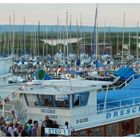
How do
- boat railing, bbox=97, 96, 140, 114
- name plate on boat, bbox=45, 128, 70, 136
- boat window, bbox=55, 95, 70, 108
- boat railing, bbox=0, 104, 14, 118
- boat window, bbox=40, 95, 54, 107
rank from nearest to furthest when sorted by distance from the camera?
1. name plate on boat, bbox=45, 128, 70, 136
2. boat window, bbox=55, 95, 70, 108
3. boat window, bbox=40, 95, 54, 107
4. boat railing, bbox=0, 104, 14, 118
5. boat railing, bbox=97, 96, 140, 114

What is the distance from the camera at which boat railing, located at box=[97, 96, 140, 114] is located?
60.2ft

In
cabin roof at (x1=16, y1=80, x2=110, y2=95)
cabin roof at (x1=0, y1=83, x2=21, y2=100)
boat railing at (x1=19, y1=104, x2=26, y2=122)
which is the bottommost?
boat railing at (x1=19, y1=104, x2=26, y2=122)

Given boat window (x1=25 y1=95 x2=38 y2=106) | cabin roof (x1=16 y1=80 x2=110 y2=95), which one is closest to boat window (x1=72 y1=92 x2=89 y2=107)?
cabin roof (x1=16 y1=80 x2=110 y2=95)

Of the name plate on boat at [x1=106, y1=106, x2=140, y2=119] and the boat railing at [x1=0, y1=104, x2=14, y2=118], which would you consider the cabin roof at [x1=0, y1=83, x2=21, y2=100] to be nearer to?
the boat railing at [x1=0, y1=104, x2=14, y2=118]

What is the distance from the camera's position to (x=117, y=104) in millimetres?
19703

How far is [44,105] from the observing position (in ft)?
56.6

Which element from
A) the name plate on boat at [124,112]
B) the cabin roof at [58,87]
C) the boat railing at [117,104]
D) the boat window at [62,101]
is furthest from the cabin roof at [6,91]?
the name plate on boat at [124,112]

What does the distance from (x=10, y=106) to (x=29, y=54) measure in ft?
139

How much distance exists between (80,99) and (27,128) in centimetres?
221

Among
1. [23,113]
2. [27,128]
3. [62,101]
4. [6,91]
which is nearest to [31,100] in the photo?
[23,113]

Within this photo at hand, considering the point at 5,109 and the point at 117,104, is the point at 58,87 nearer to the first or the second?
the point at 5,109

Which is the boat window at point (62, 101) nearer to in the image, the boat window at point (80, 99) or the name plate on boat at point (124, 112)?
the boat window at point (80, 99)

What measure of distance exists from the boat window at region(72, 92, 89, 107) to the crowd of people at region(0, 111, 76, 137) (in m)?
0.93

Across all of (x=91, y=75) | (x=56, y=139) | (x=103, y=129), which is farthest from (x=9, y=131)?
(x=91, y=75)
